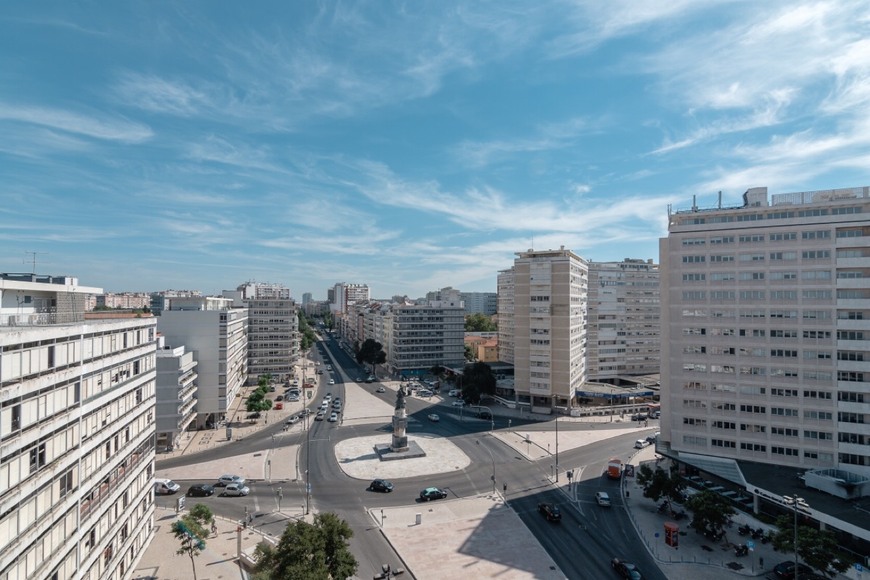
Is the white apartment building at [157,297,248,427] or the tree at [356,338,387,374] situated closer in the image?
the white apartment building at [157,297,248,427]

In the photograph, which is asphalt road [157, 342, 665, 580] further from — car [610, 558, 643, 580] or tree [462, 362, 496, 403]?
tree [462, 362, 496, 403]

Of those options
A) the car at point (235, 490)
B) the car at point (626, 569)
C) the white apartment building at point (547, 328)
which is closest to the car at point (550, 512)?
the car at point (626, 569)

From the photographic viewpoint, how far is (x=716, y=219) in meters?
56.9

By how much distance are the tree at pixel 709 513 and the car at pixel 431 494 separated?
23124 mm

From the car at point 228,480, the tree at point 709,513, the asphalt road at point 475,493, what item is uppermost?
the tree at point 709,513

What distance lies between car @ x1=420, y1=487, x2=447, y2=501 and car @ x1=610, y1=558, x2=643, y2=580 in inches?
723

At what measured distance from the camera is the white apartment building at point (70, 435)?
1975 centimetres

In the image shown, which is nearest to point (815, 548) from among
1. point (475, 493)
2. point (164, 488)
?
point (475, 493)

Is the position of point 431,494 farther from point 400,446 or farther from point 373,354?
point 373,354

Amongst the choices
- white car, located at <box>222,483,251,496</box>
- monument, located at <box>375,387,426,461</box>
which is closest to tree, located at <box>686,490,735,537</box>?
monument, located at <box>375,387,426,461</box>

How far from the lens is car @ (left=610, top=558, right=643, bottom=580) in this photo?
35344 millimetres

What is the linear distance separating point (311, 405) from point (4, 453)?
78879 mm

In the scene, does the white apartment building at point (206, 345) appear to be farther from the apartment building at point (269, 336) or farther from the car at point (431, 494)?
the car at point (431, 494)

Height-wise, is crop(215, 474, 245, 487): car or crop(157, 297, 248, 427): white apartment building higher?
crop(157, 297, 248, 427): white apartment building
